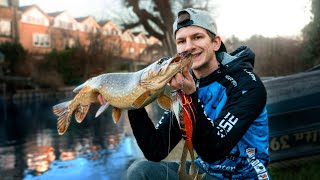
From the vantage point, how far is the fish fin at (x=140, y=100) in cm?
254

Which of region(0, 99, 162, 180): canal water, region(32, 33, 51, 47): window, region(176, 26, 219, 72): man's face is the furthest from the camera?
region(32, 33, 51, 47): window

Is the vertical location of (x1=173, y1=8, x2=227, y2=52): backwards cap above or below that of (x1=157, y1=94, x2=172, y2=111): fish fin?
above

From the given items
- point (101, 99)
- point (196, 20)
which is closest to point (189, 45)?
point (196, 20)

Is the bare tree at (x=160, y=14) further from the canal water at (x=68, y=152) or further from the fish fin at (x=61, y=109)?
the fish fin at (x=61, y=109)

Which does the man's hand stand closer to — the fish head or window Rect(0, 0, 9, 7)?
the fish head

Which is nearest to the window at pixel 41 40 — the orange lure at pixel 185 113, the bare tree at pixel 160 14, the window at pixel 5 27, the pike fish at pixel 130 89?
the window at pixel 5 27

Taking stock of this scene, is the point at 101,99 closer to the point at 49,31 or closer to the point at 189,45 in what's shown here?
the point at 189,45

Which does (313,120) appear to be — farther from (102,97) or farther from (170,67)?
(170,67)

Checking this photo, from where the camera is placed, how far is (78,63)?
3888cm

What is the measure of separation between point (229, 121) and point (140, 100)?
1.70 ft

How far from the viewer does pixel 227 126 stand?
2566 millimetres

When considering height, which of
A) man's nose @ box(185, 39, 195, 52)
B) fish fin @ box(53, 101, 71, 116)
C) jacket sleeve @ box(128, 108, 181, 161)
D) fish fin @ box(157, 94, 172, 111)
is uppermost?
man's nose @ box(185, 39, 195, 52)

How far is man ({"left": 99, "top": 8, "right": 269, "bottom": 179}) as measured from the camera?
2527mm

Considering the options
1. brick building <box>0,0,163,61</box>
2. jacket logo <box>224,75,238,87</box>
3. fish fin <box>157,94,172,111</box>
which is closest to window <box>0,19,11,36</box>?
brick building <box>0,0,163,61</box>
